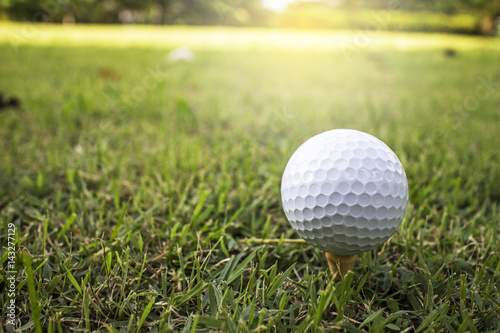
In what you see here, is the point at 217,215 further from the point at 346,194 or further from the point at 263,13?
the point at 263,13

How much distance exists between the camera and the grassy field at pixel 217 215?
3.78ft

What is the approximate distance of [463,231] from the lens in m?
1.56

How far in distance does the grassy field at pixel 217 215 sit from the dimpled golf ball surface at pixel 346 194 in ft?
0.53

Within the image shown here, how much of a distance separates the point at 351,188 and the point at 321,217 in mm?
144

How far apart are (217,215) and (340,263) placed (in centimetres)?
65

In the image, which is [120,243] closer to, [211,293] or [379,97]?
[211,293]

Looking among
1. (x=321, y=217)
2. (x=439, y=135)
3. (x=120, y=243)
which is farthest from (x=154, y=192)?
(x=439, y=135)

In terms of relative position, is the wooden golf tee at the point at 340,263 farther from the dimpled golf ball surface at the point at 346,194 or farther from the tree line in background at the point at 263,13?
the tree line in background at the point at 263,13

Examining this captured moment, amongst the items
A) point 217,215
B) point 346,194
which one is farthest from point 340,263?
point 217,215

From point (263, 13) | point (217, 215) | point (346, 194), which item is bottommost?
point (217, 215)

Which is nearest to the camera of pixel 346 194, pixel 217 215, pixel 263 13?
pixel 346 194

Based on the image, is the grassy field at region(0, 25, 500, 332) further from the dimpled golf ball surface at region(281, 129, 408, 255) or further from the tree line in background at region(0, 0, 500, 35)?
the tree line in background at region(0, 0, 500, 35)

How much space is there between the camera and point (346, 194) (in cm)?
121

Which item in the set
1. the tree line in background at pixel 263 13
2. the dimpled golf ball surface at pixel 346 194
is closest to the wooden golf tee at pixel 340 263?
the dimpled golf ball surface at pixel 346 194
